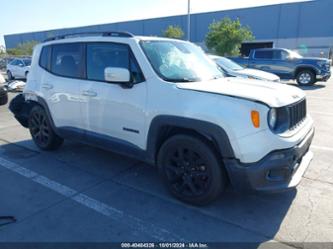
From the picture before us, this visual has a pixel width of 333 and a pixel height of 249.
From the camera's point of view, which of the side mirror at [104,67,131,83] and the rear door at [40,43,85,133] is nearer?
the side mirror at [104,67,131,83]

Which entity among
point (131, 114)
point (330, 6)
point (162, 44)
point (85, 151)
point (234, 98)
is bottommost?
point (85, 151)

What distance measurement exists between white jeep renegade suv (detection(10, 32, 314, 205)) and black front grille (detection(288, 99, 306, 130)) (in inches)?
0.4

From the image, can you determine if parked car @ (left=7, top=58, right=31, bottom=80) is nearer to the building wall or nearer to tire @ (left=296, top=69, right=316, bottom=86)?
tire @ (left=296, top=69, right=316, bottom=86)

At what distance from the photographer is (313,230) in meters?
2.78

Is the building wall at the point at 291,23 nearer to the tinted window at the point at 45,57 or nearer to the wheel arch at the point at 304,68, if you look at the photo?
the wheel arch at the point at 304,68

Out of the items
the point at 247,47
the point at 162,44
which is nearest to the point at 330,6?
the point at 247,47

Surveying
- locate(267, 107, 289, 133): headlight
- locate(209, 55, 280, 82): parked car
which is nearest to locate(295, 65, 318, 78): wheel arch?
locate(209, 55, 280, 82): parked car

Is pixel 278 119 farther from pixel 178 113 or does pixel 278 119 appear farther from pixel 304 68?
pixel 304 68

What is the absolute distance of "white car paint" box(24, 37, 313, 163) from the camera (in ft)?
8.91

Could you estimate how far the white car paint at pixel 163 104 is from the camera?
8.91 feet

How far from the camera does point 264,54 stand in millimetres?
14594

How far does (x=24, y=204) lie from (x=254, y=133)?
270 centimetres

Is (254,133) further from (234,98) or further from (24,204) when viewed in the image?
(24,204)

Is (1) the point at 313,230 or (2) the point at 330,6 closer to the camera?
(1) the point at 313,230
